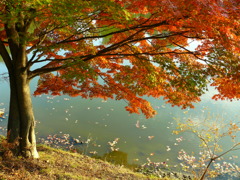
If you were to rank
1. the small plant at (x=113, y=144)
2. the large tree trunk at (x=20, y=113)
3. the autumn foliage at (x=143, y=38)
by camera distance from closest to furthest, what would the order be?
the autumn foliage at (x=143, y=38)
the large tree trunk at (x=20, y=113)
the small plant at (x=113, y=144)

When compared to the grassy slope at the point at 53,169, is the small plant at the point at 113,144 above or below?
above

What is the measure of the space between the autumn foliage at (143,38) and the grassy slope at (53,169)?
2.11 m

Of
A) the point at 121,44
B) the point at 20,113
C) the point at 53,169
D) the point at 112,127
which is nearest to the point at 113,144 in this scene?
the point at 112,127

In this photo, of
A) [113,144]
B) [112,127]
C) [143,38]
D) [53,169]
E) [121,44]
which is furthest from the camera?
[112,127]

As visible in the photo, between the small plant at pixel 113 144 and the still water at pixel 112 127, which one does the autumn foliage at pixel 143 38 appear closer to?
the small plant at pixel 113 144

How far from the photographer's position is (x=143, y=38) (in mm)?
4492

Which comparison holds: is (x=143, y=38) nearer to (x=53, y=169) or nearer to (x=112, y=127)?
(x=53, y=169)

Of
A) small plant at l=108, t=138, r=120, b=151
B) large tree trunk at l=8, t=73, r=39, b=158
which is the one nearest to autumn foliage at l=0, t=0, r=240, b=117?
large tree trunk at l=8, t=73, r=39, b=158

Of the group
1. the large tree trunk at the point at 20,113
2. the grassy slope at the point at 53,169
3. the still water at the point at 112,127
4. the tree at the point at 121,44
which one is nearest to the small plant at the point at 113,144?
the still water at the point at 112,127

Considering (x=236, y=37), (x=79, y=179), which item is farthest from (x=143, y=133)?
(x=236, y=37)

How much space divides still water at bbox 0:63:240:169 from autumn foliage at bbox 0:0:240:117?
4.11 m

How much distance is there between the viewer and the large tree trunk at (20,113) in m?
5.03

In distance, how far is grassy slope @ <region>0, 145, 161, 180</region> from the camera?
421 cm

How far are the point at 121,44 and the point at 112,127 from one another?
314 inches
